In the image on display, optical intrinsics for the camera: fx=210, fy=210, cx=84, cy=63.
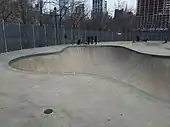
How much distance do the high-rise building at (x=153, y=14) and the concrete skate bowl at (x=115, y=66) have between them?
158ft

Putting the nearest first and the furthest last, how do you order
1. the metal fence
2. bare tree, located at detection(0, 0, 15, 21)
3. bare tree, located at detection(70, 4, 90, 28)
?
the metal fence
bare tree, located at detection(0, 0, 15, 21)
bare tree, located at detection(70, 4, 90, 28)

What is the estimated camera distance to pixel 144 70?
13898 mm

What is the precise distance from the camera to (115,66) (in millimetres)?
17109

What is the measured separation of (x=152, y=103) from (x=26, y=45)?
54.4 feet

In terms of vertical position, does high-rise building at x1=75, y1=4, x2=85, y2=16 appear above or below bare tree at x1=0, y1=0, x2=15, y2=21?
above

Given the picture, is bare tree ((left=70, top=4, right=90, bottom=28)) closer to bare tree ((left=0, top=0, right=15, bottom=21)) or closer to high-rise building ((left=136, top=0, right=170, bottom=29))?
bare tree ((left=0, top=0, right=15, bottom=21))

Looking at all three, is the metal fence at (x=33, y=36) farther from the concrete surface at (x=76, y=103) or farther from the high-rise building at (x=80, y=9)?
the high-rise building at (x=80, y=9)

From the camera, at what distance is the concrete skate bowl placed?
35.7 feet

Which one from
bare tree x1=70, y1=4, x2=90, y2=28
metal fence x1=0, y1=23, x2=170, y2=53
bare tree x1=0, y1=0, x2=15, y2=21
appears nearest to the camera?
metal fence x1=0, y1=23, x2=170, y2=53

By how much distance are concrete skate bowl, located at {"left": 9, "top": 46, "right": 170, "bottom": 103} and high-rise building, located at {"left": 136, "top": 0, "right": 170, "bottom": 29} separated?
48.2 meters

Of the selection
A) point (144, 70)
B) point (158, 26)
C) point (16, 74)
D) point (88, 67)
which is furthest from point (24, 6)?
point (158, 26)

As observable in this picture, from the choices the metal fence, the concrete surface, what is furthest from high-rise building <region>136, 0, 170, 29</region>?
the concrete surface

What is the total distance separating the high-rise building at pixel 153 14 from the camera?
6425 centimetres

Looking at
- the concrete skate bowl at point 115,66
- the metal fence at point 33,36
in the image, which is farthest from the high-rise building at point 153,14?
the concrete skate bowl at point 115,66
